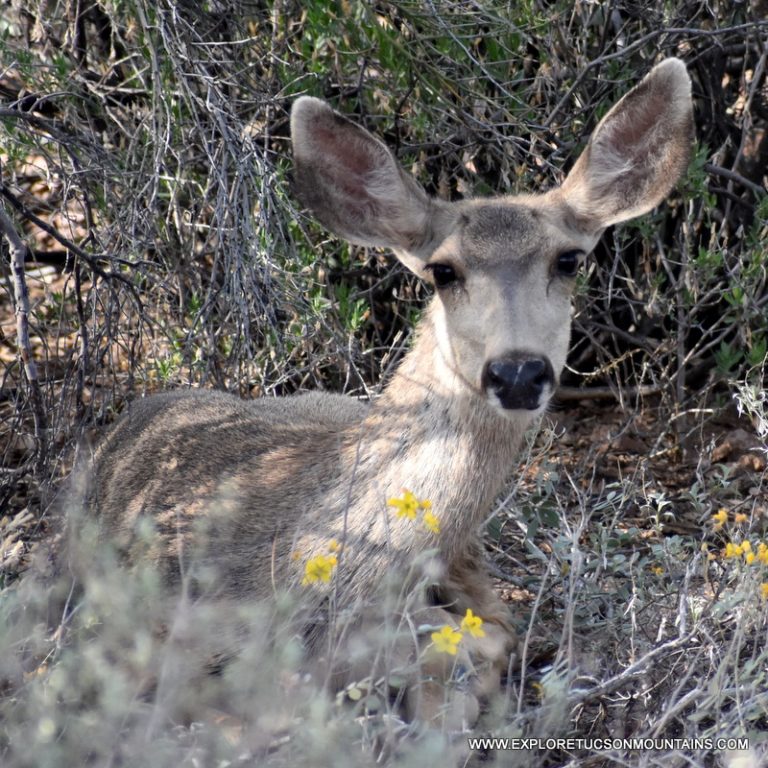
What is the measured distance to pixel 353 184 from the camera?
460 cm

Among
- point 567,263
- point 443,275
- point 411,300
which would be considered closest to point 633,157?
point 567,263

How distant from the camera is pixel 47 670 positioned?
341cm

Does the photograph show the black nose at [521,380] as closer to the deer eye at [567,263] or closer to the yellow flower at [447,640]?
the deer eye at [567,263]

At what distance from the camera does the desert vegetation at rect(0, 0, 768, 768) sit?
12.7 feet

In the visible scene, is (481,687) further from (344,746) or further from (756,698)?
(344,746)

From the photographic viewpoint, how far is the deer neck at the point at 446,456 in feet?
13.1

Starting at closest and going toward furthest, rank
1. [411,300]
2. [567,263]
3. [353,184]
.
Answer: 1. [567,263]
2. [353,184]
3. [411,300]

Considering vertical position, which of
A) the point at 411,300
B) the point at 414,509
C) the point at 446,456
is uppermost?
the point at 414,509

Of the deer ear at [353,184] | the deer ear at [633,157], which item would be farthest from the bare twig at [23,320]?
the deer ear at [633,157]

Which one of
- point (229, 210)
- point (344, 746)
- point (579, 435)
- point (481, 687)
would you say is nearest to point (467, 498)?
point (481, 687)

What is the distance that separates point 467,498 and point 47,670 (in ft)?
4.44

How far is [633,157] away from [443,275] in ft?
2.94

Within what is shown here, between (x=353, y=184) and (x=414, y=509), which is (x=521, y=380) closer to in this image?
(x=414, y=509)

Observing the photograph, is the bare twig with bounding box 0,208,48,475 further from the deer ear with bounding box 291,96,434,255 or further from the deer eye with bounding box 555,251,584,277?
the deer eye with bounding box 555,251,584,277
